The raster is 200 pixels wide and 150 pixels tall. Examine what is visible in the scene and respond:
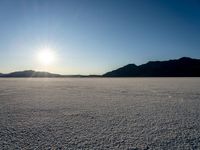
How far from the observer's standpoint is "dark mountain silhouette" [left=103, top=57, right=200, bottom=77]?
9281 cm

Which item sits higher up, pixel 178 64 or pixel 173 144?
Answer: pixel 178 64

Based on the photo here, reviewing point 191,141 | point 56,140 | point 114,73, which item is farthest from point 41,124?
point 114,73

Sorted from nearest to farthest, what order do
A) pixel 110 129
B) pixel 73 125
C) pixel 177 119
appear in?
pixel 110 129 < pixel 73 125 < pixel 177 119

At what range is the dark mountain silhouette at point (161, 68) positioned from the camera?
3654 inches

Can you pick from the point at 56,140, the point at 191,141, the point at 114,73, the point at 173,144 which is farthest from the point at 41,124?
the point at 114,73

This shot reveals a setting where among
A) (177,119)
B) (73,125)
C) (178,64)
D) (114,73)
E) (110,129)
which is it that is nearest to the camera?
(110,129)

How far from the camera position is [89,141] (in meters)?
2.91

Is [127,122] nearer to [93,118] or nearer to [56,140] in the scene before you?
[93,118]

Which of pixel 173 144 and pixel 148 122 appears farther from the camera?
pixel 148 122

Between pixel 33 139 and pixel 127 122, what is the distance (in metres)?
1.98

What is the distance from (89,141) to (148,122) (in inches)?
64.2

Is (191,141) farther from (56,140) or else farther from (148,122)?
(56,140)

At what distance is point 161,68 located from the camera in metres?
102

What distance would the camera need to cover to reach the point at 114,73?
11169 centimetres
